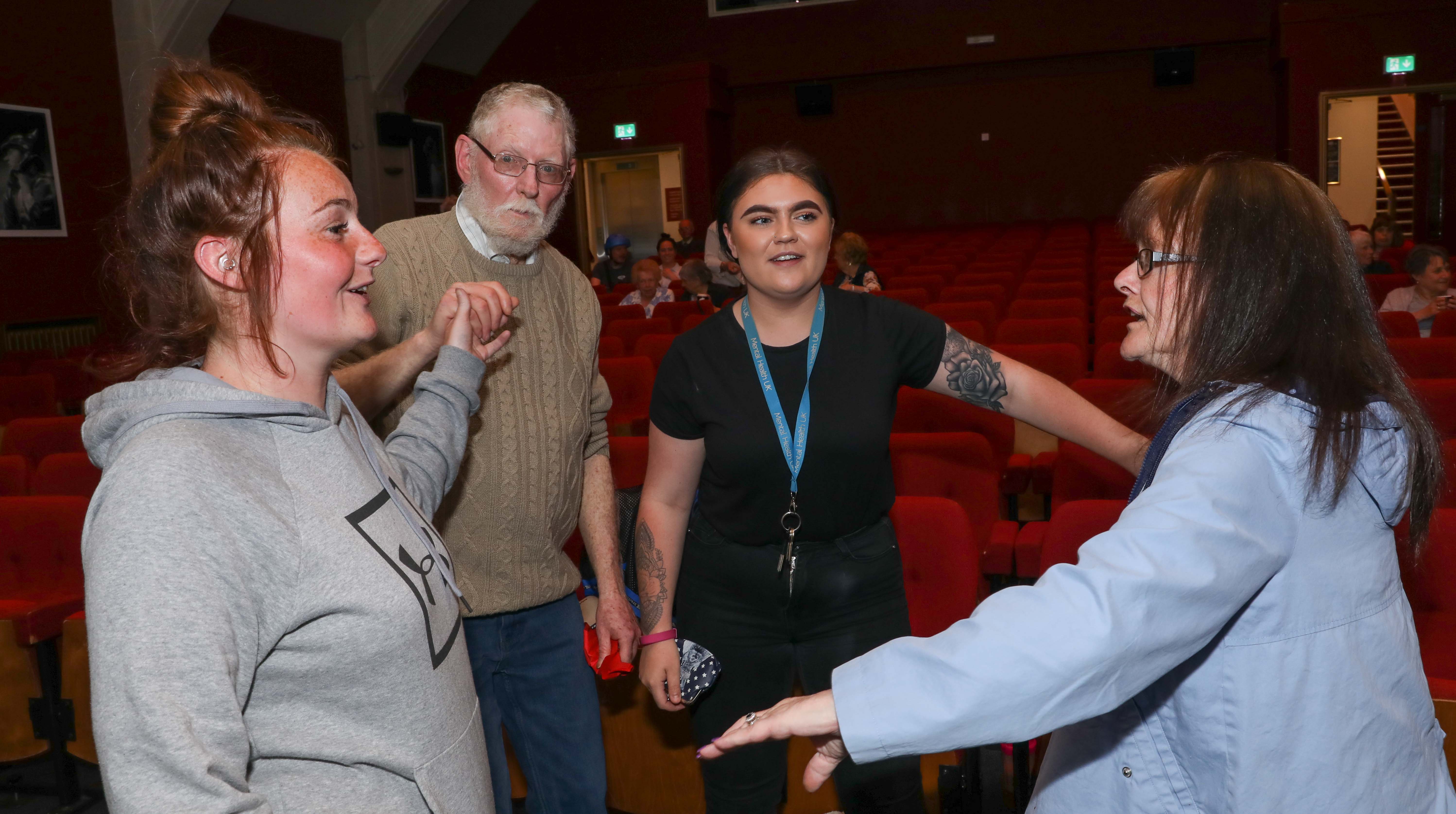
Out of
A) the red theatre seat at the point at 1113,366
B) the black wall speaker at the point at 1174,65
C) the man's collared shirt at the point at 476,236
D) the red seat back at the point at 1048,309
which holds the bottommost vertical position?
the red theatre seat at the point at 1113,366

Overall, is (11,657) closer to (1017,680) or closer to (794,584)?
(794,584)

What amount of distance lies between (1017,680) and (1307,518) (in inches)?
12.2

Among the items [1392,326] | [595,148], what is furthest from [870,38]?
[1392,326]

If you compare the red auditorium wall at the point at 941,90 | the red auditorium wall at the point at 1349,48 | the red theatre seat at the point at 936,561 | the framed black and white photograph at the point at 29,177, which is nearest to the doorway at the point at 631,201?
the red auditorium wall at the point at 941,90

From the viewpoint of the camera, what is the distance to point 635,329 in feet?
21.0

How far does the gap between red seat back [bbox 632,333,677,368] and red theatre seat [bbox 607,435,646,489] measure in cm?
195

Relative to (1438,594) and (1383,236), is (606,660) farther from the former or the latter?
(1383,236)

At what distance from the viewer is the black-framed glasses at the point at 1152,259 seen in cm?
99

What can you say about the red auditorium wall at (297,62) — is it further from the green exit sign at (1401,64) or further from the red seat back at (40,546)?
the green exit sign at (1401,64)

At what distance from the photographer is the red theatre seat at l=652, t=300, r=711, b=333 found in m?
6.91

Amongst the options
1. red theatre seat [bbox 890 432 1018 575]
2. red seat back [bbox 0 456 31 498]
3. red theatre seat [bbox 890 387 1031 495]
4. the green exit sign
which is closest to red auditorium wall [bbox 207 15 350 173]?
red seat back [bbox 0 456 31 498]

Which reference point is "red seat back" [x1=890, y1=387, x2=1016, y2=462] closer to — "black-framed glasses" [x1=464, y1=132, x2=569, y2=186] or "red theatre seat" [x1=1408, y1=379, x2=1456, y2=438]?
"red theatre seat" [x1=1408, y1=379, x2=1456, y2=438]

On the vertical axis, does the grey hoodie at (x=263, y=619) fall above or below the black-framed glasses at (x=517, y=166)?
below

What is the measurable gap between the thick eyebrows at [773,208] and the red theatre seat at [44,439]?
12.3 feet
